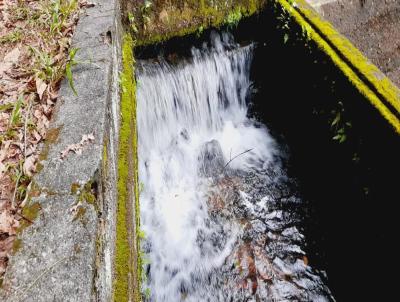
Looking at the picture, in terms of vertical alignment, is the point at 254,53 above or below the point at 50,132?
below

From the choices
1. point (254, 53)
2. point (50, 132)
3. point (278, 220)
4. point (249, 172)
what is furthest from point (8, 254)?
point (254, 53)

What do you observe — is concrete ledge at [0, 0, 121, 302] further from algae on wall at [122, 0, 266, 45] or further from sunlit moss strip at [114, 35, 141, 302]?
algae on wall at [122, 0, 266, 45]

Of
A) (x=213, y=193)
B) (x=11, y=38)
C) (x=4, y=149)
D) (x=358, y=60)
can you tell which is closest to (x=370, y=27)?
(x=358, y=60)

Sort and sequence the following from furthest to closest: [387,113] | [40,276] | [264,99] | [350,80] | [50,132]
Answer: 1. [264,99]
2. [350,80]
3. [387,113]
4. [50,132]
5. [40,276]

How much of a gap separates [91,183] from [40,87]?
1.26 meters

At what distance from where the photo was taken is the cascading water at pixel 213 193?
362cm

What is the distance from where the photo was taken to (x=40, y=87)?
8.82 feet

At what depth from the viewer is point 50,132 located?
7.41 feet

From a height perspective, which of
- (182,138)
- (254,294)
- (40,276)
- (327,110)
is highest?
(40,276)

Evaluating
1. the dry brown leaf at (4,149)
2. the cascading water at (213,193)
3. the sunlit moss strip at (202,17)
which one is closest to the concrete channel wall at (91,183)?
the dry brown leaf at (4,149)

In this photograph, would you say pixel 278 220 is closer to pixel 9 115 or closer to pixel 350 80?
pixel 350 80

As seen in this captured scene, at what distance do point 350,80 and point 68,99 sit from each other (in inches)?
109

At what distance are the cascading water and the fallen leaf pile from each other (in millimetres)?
1284

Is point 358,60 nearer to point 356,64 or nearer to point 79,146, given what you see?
point 356,64
